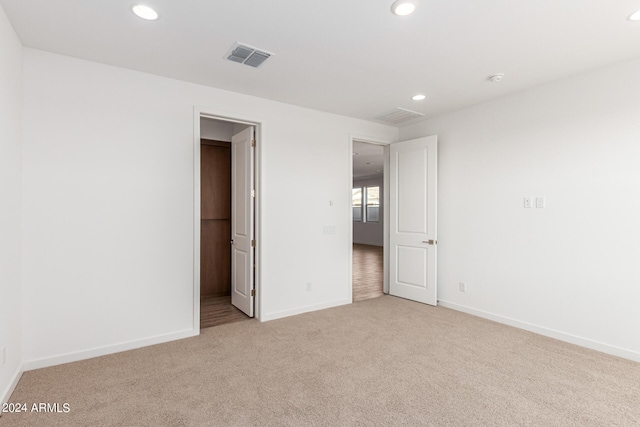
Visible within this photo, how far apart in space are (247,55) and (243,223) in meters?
2.02

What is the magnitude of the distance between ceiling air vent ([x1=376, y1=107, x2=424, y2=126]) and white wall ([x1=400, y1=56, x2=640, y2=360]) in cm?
44

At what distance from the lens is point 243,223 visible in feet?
13.4

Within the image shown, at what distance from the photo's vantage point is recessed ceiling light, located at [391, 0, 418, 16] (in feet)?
6.72

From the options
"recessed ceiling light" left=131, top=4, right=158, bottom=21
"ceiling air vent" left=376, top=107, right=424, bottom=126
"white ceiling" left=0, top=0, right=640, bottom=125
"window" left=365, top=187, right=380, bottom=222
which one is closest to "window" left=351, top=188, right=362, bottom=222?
"window" left=365, top=187, right=380, bottom=222

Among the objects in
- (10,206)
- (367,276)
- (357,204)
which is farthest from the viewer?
(357,204)

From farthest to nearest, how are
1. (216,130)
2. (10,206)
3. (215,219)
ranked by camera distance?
(215,219), (216,130), (10,206)

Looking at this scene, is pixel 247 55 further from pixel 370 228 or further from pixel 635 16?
pixel 370 228

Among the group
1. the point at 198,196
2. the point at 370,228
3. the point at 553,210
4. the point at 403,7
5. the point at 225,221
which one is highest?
the point at 403,7

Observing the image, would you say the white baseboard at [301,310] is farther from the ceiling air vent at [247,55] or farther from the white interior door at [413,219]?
the ceiling air vent at [247,55]

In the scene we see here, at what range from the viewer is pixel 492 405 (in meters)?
2.15

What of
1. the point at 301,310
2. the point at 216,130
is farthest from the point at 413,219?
the point at 216,130

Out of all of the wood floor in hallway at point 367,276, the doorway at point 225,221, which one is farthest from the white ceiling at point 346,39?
the wood floor in hallway at point 367,276

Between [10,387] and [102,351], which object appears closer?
[10,387]

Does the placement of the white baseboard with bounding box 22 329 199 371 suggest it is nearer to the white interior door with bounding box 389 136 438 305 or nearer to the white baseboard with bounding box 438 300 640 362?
the white interior door with bounding box 389 136 438 305
